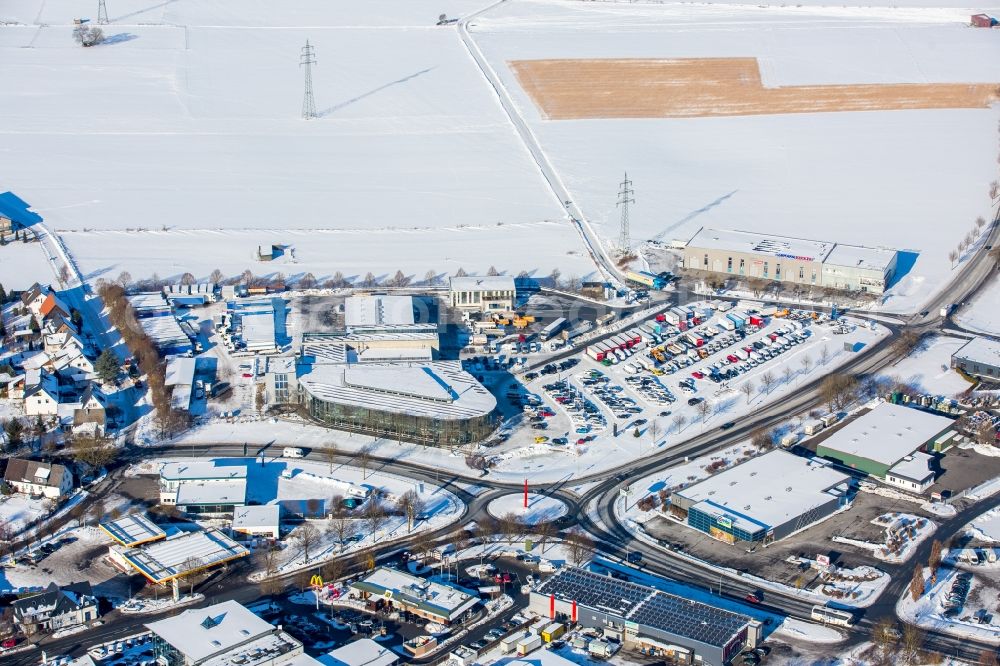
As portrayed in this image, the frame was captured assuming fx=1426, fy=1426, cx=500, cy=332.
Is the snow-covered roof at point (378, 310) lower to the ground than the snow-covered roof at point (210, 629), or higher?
higher

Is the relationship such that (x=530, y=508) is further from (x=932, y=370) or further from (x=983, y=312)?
(x=983, y=312)

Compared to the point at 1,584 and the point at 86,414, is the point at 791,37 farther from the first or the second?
the point at 1,584

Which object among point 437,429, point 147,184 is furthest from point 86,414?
point 147,184

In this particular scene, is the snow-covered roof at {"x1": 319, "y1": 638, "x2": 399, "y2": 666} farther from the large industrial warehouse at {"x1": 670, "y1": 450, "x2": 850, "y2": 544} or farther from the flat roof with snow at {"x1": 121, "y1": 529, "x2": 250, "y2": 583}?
the large industrial warehouse at {"x1": 670, "y1": 450, "x2": 850, "y2": 544}

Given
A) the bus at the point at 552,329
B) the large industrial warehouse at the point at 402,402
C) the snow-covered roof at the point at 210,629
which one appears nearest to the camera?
the snow-covered roof at the point at 210,629

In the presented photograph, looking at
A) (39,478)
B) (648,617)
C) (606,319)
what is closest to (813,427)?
(606,319)

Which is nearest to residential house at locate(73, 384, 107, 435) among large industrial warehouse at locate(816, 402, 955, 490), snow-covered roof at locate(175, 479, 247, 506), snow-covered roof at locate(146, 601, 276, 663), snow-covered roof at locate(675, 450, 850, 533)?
snow-covered roof at locate(175, 479, 247, 506)

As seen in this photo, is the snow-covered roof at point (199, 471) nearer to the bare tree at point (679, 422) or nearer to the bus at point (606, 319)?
the bare tree at point (679, 422)

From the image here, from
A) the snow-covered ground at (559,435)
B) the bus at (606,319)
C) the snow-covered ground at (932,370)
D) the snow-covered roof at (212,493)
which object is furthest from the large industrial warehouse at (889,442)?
the snow-covered roof at (212,493)
